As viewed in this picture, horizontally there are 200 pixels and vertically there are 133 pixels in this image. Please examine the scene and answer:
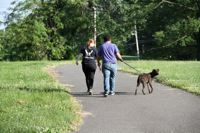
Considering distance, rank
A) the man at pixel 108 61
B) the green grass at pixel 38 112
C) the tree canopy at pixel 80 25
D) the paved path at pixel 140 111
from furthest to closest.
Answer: the tree canopy at pixel 80 25 < the man at pixel 108 61 < the paved path at pixel 140 111 < the green grass at pixel 38 112

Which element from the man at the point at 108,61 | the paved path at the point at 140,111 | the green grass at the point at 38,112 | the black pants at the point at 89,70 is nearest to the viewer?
the green grass at the point at 38,112

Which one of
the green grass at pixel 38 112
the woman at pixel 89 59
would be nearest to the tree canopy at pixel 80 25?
the woman at pixel 89 59

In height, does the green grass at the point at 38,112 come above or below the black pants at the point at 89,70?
below

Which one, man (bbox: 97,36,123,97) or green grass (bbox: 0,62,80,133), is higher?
man (bbox: 97,36,123,97)

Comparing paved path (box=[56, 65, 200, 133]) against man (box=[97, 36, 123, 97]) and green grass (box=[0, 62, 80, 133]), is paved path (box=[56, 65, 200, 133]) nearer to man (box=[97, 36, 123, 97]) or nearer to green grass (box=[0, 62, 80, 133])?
green grass (box=[0, 62, 80, 133])

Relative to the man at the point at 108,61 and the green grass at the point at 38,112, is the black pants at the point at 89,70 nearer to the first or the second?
the man at the point at 108,61

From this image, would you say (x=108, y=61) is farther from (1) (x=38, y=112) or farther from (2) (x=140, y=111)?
(1) (x=38, y=112)

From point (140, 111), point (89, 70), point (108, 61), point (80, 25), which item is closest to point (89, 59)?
point (89, 70)

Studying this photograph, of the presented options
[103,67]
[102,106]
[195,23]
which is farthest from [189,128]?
[195,23]

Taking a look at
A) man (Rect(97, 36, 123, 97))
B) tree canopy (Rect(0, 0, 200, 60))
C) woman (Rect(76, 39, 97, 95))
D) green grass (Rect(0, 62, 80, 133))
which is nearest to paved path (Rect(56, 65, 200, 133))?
green grass (Rect(0, 62, 80, 133))

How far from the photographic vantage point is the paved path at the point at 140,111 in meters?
11.7

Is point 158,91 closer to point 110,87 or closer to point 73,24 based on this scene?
point 110,87

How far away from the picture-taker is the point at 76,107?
48.5 feet

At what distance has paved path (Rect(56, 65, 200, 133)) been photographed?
11.7 meters
